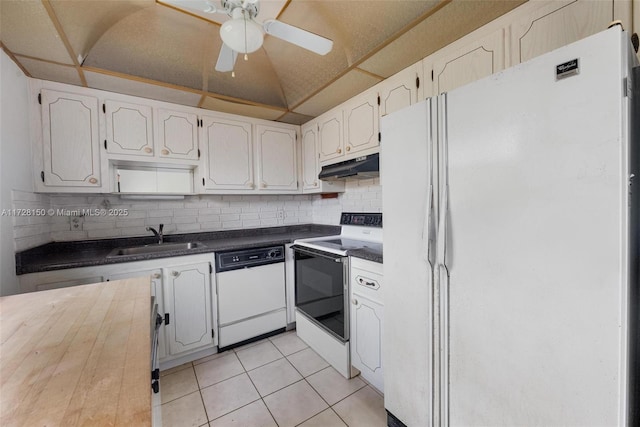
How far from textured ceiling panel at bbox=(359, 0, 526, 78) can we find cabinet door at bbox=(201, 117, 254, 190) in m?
1.38

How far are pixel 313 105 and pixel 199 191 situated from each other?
1355 mm

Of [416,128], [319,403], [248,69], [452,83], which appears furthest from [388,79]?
[319,403]

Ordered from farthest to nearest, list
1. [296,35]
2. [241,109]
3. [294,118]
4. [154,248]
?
[294,118] → [241,109] → [154,248] → [296,35]

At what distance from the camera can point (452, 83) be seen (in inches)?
60.9

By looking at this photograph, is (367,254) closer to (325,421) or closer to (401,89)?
(325,421)

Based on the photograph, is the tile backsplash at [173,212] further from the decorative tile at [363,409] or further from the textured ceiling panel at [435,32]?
the decorative tile at [363,409]

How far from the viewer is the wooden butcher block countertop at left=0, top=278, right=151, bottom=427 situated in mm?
494

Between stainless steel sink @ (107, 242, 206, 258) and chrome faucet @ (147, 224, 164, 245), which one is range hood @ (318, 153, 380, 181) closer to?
stainless steel sink @ (107, 242, 206, 258)

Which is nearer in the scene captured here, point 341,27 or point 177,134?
point 341,27

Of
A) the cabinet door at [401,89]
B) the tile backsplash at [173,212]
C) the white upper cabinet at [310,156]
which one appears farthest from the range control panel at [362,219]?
the cabinet door at [401,89]

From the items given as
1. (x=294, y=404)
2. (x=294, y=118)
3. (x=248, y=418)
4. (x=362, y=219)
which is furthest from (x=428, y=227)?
(x=294, y=118)

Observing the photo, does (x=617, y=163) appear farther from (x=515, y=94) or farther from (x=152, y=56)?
(x=152, y=56)

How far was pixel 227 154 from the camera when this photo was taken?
2.53 meters

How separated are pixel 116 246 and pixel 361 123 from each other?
93.4 inches
